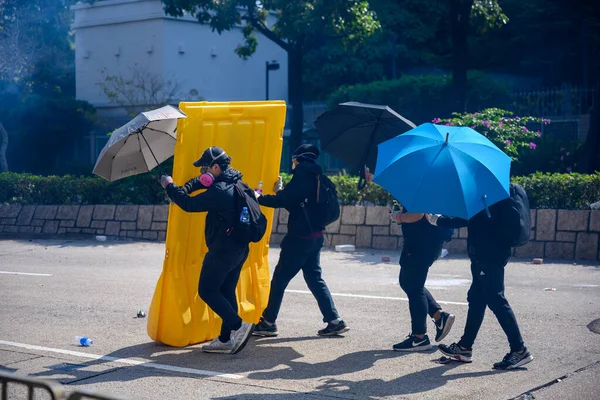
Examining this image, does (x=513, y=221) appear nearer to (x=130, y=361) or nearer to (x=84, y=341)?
(x=130, y=361)

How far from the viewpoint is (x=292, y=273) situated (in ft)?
24.5

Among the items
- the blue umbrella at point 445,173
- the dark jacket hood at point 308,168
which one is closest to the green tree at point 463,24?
the dark jacket hood at point 308,168

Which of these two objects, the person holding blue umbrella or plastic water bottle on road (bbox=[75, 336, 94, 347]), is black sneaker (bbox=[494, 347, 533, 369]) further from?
plastic water bottle on road (bbox=[75, 336, 94, 347])

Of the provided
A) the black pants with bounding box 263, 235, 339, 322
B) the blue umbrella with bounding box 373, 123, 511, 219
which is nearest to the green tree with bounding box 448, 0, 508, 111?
the black pants with bounding box 263, 235, 339, 322

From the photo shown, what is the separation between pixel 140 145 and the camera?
23.2 ft


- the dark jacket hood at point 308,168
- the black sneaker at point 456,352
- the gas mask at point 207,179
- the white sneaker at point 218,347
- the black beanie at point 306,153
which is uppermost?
the black beanie at point 306,153

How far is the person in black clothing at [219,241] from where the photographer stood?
21.3 ft

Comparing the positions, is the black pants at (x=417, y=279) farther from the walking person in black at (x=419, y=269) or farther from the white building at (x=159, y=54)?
the white building at (x=159, y=54)

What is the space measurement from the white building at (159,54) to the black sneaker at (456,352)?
21.9 meters

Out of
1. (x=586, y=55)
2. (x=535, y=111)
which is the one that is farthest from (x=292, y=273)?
(x=586, y=55)

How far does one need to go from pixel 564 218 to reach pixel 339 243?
12.4ft

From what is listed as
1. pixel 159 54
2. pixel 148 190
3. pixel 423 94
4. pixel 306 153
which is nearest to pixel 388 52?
pixel 423 94

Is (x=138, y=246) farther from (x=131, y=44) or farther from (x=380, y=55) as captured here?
(x=380, y=55)

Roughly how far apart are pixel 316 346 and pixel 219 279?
1180 millimetres
